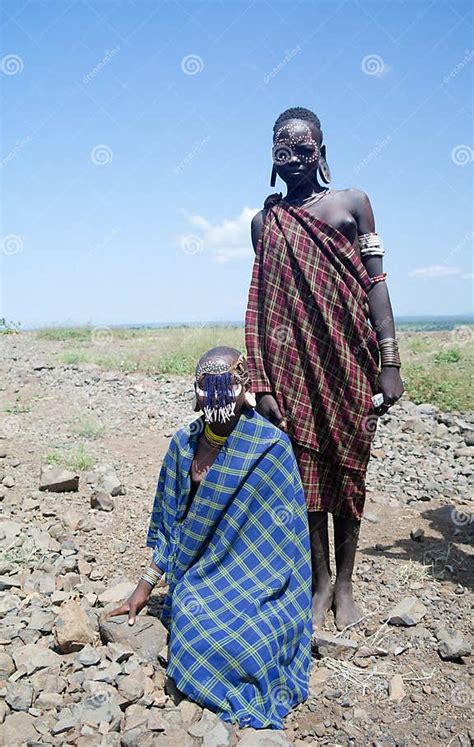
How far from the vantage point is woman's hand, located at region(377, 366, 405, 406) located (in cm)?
306

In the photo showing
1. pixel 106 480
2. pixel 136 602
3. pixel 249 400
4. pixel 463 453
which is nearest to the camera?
pixel 249 400

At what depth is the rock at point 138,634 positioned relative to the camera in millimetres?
2820

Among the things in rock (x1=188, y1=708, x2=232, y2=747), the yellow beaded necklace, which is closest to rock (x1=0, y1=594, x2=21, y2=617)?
rock (x1=188, y1=708, x2=232, y2=747)

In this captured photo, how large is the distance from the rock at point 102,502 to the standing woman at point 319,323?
1924 mm

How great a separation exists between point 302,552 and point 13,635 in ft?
4.27

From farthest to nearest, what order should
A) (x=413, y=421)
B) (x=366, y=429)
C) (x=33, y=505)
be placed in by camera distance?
(x=413, y=421)
(x=33, y=505)
(x=366, y=429)

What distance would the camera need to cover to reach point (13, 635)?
9.48ft

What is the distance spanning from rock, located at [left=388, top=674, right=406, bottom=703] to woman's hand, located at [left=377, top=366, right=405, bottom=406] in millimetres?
1172

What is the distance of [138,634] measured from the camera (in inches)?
112

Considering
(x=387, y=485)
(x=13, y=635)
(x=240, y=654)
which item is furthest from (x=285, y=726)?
(x=387, y=485)

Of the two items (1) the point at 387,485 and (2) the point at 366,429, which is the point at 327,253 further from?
(1) the point at 387,485

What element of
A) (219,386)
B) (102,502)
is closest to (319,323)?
(219,386)

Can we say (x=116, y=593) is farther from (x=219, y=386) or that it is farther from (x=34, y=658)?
(x=219, y=386)

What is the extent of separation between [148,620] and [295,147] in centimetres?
219
